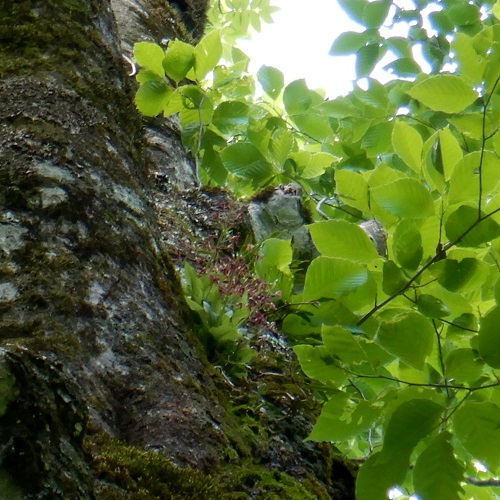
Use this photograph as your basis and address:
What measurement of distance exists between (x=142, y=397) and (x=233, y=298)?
2.55ft

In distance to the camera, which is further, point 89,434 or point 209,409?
point 209,409

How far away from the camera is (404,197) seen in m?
1.74

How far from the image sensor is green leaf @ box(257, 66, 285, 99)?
364cm

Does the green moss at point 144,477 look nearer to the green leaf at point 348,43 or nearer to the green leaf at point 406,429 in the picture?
the green leaf at point 406,429

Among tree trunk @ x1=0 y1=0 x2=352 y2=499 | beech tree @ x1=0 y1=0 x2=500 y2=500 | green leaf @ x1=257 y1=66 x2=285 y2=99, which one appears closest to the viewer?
tree trunk @ x1=0 y1=0 x2=352 y2=499

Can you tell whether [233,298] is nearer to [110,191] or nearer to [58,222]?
[110,191]

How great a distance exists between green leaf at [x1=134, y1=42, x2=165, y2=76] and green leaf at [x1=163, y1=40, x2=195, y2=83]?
51mm

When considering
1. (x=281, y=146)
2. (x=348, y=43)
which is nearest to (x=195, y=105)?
(x=281, y=146)

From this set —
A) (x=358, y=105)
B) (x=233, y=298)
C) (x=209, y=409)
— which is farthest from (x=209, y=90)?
(x=209, y=409)

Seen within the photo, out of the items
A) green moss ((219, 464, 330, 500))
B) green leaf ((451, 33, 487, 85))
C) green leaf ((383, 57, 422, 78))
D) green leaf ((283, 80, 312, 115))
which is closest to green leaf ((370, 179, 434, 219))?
green leaf ((451, 33, 487, 85))

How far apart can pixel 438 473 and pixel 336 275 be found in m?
0.57

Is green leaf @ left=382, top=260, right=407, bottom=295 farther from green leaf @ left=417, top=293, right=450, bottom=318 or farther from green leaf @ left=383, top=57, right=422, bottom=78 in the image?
green leaf @ left=383, top=57, right=422, bottom=78

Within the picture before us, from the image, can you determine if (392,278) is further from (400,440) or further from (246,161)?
(246,161)

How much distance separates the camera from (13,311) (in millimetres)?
1409
